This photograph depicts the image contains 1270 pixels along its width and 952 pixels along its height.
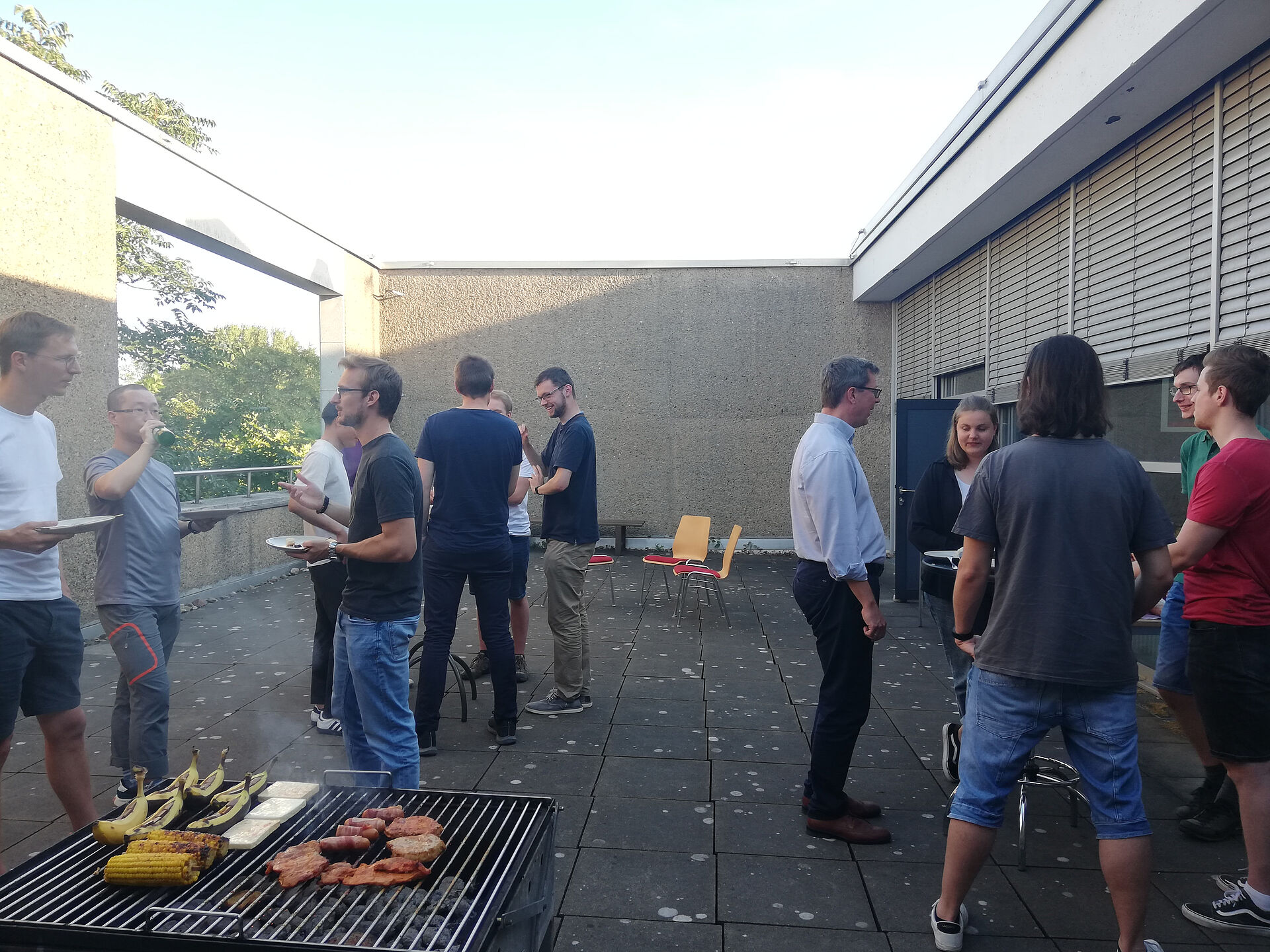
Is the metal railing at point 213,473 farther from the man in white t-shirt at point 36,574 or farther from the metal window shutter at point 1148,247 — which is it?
the metal window shutter at point 1148,247

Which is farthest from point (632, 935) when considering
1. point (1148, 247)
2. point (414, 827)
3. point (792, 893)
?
point (1148, 247)

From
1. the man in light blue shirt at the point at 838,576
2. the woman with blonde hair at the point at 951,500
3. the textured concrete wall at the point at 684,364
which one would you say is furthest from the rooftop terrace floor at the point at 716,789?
the textured concrete wall at the point at 684,364

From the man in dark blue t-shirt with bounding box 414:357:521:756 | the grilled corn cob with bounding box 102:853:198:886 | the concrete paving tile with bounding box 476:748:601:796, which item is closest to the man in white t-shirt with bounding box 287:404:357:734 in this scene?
the man in dark blue t-shirt with bounding box 414:357:521:756

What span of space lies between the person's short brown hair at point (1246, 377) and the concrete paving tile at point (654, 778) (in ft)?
8.70

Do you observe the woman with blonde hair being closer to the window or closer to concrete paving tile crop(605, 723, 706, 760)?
concrete paving tile crop(605, 723, 706, 760)

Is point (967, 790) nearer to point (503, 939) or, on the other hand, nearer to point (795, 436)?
point (503, 939)

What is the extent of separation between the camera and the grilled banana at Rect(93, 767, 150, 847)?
204cm

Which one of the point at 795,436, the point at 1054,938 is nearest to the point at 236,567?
the point at 795,436

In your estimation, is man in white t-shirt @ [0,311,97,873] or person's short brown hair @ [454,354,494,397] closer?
man in white t-shirt @ [0,311,97,873]

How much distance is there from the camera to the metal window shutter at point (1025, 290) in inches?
246

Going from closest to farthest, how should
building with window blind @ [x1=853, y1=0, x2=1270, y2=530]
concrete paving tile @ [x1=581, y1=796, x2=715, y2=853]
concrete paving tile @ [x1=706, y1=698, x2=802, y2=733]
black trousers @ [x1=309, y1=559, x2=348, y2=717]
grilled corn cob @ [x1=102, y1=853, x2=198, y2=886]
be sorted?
grilled corn cob @ [x1=102, y1=853, x2=198, y2=886], concrete paving tile @ [x1=581, y1=796, x2=715, y2=853], building with window blind @ [x1=853, y1=0, x2=1270, y2=530], black trousers @ [x1=309, y1=559, x2=348, y2=717], concrete paving tile @ [x1=706, y1=698, x2=802, y2=733]

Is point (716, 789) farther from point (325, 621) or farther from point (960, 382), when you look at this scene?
point (960, 382)

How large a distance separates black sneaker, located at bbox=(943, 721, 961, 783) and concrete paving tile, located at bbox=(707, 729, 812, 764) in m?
0.68

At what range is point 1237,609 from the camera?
2721 mm
